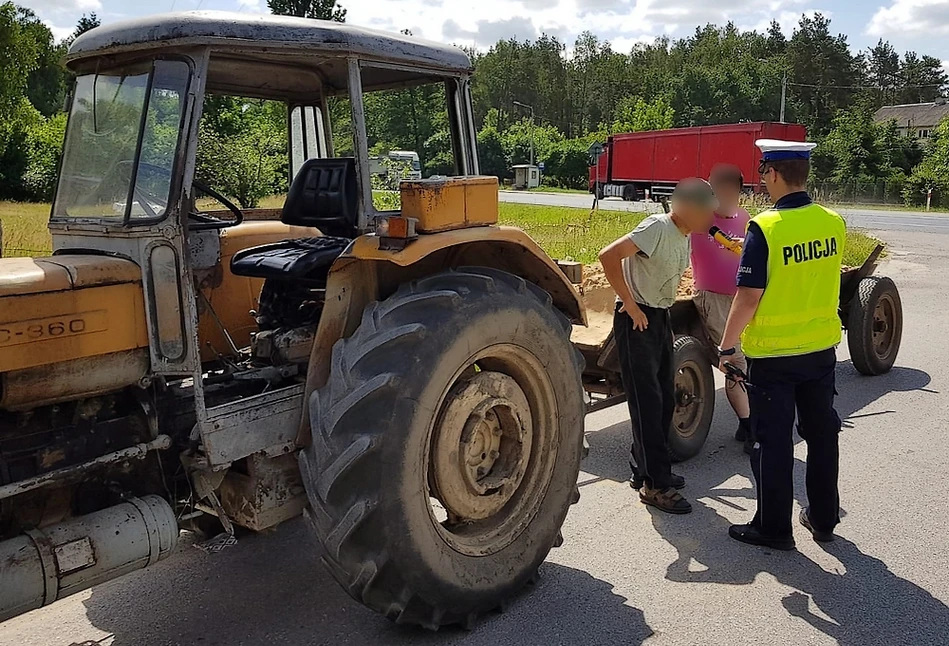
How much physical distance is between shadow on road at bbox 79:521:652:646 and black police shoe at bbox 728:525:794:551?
911mm

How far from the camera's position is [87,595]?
378 centimetres

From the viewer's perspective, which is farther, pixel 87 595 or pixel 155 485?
pixel 87 595

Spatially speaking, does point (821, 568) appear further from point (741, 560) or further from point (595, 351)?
point (595, 351)

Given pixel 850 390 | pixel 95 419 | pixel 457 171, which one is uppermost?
pixel 457 171

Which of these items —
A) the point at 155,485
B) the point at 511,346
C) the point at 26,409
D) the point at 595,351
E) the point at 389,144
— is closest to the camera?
the point at 26,409

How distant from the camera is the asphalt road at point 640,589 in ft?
11.2

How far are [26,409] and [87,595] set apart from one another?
4.43ft

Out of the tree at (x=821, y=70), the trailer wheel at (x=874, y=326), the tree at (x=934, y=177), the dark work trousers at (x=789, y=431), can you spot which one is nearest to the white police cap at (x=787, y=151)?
the dark work trousers at (x=789, y=431)

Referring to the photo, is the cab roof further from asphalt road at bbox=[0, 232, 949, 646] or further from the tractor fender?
asphalt road at bbox=[0, 232, 949, 646]

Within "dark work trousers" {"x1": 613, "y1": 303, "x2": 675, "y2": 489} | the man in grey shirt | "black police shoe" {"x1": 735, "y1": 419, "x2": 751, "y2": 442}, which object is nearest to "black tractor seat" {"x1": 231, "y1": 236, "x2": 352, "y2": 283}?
the man in grey shirt

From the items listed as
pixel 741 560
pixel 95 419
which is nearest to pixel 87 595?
pixel 95 419

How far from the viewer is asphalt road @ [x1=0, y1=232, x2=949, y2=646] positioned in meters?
3.41

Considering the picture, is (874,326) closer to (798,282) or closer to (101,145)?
(798,282)

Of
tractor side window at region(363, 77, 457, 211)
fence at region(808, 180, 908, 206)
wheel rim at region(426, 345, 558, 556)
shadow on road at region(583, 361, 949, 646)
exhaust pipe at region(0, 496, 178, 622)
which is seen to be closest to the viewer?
exhaust pipe at region(0, 496, 178, 622)
